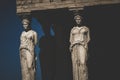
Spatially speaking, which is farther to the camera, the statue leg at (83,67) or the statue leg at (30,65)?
the statue leg at (30,65)

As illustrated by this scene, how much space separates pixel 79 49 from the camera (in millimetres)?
19797

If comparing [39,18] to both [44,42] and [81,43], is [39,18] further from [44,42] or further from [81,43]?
[81,43]

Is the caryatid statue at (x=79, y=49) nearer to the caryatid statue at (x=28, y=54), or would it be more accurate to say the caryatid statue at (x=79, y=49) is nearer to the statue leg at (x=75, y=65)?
the statue leg at (x=75, y=65)

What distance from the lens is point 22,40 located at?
20516 millimetres

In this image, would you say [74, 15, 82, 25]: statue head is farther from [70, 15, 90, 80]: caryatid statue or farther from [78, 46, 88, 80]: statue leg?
[78, 46, 88, 80]: statue leg

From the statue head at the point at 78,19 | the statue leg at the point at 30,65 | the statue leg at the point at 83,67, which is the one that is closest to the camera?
the statue leg at the point at 83,67

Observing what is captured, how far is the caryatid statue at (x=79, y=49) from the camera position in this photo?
1970cm

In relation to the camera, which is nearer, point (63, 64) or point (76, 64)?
point (76, 64)

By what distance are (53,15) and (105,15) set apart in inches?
72.3

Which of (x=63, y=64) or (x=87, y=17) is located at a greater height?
(x=87, y=17)

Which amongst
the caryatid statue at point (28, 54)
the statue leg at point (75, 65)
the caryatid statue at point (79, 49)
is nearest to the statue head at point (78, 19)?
the caryatid statue at point (79, 49)

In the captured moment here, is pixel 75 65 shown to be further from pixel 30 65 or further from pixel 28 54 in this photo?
pixel 28 54

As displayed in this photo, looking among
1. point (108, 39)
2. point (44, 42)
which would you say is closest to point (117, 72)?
point (108, 39)

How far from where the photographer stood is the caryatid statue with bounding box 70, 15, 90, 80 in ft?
64.6
